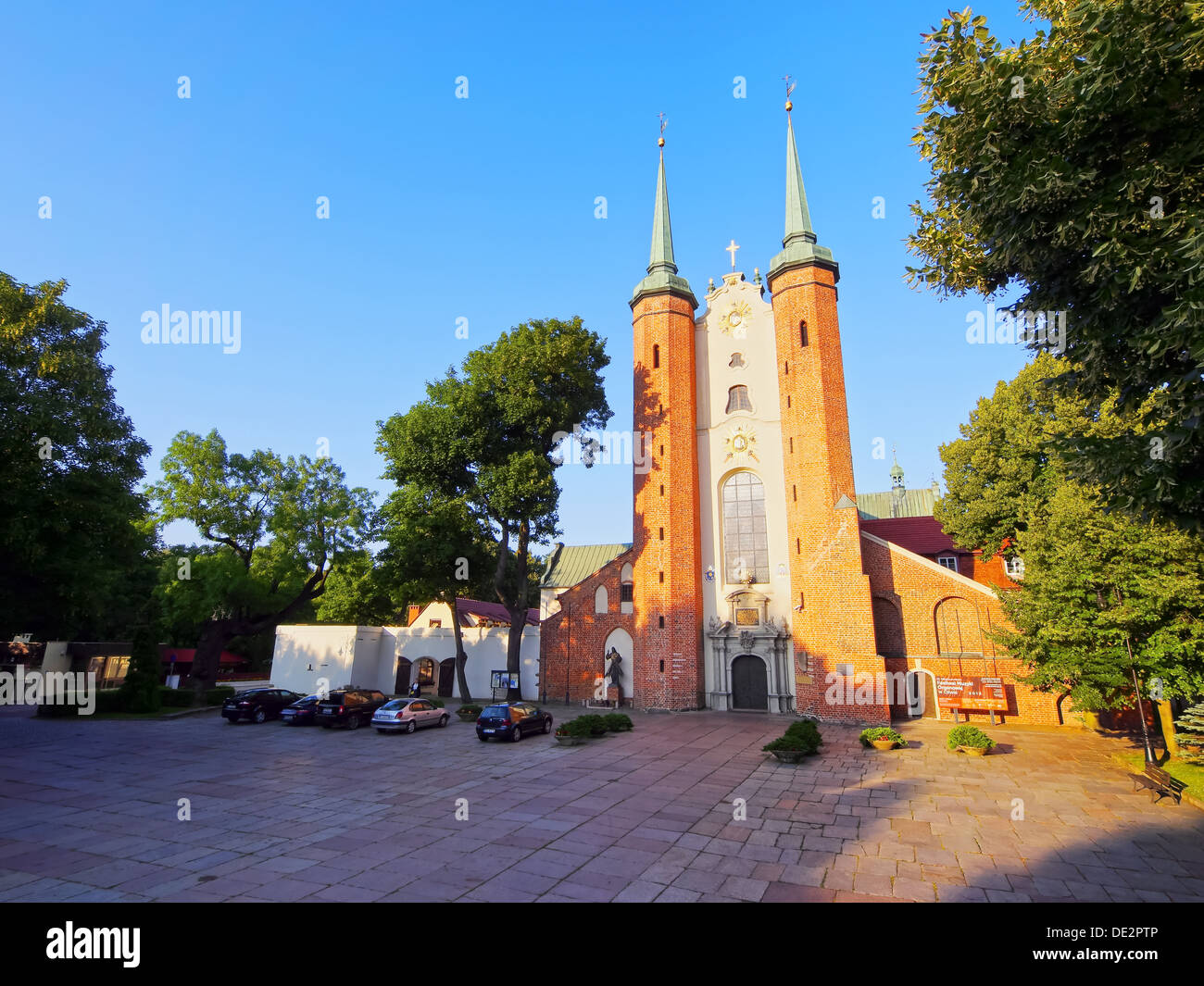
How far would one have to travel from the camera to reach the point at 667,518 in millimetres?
30531

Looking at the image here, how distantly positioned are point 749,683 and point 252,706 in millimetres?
22030

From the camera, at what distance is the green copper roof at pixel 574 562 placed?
4831 cm

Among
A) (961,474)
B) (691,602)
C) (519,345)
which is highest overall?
A: (519,345)

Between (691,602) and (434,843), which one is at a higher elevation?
(691,602)

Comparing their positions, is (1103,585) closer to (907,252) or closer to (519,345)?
(907,252)

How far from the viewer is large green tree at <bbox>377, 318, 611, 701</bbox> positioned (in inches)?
1164

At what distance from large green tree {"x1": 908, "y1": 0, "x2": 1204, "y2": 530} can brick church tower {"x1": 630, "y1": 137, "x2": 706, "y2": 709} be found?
68.0 feet

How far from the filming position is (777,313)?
102ft

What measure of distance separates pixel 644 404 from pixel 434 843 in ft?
80.3

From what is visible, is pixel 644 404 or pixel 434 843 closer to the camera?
pixel 434 843

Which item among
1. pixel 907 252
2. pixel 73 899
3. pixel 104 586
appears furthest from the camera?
pixel 104 586

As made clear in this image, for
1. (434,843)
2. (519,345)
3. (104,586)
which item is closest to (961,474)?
(519,345)
